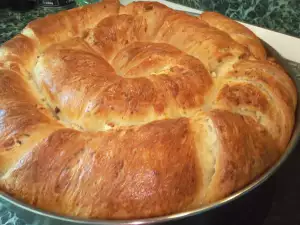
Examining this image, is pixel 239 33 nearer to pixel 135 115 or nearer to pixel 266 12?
pixel 266 12

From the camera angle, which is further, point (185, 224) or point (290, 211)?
point (290, 211)

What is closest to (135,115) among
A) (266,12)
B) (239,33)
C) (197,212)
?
(197,212)

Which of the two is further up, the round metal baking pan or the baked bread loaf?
the baked bread loaf

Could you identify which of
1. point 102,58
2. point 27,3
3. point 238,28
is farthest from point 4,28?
point 238,28

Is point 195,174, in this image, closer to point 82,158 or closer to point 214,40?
point 82,158

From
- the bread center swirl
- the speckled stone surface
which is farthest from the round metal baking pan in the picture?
the speckled stone surface

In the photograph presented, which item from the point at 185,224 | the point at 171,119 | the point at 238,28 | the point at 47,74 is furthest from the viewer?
the point at 238,28

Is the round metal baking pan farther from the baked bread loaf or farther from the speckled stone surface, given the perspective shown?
the speckled stone surface
